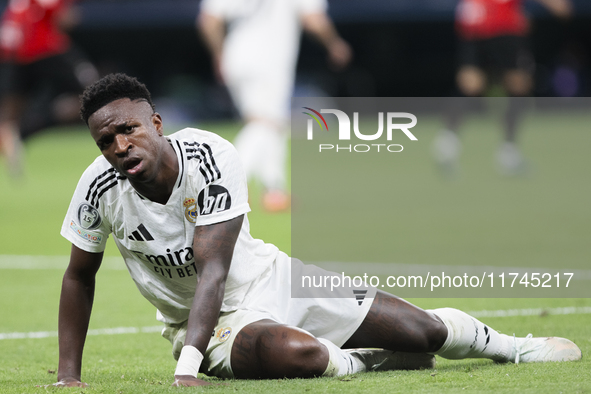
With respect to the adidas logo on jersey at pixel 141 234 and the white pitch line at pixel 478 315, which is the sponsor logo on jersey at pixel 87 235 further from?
the white pitch line at pixel 478 315

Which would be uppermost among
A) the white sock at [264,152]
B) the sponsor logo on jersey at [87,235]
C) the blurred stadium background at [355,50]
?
the blurred stadium background at [355,50]

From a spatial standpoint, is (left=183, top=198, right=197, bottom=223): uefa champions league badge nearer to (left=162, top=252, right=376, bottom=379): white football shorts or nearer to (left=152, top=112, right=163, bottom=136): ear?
(left=152, top=112, right=163, bottom=136): ear

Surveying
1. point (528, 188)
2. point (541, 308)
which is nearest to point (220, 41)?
point (528, 188)

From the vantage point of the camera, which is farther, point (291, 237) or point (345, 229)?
point (345, 229)

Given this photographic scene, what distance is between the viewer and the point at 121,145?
3.36m

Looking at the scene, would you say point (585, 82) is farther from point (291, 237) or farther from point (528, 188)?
point (291, 237)

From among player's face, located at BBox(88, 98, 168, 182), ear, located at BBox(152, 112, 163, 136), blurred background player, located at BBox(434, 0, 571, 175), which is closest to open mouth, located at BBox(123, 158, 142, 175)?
player's face, located at BBox(88, 98, 168, 182)

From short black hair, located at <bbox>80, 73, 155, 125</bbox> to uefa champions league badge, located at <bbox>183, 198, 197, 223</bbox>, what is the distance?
1.48 ft

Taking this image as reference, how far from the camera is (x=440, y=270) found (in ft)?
21.9

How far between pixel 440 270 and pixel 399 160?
9.65 m

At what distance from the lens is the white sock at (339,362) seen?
141 inches

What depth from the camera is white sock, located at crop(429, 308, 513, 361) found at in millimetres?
3818

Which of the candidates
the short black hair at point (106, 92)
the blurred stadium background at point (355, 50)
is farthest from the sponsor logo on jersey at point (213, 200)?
the blurred stadium background at point (355, 50)

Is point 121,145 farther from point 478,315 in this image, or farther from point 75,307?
point 478,315
